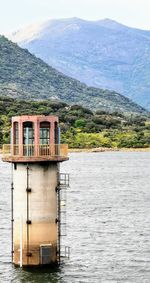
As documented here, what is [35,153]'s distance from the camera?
2152 inches

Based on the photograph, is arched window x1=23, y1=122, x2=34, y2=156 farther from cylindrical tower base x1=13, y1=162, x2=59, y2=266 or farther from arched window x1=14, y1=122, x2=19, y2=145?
cylindrical tower base x1=13, y1=162, x2=59, y2=266

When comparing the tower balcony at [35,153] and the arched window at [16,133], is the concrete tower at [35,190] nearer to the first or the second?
the tower balcony at [35,153]

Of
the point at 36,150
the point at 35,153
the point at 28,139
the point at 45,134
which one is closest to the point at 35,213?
the point at 35,153

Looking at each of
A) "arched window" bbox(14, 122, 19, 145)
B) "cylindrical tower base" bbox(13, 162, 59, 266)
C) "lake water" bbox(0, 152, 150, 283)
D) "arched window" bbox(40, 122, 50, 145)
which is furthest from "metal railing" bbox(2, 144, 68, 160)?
"lake water" bbox(0, 152, 150, 283)

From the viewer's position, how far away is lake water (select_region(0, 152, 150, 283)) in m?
55.3

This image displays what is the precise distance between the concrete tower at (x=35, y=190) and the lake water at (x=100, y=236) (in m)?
1.65

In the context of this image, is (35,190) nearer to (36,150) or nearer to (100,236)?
(36,150)

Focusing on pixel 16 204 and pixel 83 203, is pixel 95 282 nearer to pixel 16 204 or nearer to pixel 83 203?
pixel 16 204

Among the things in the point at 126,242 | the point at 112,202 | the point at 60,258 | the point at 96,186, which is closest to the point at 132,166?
the point at 96,186

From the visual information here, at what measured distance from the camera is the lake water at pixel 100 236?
182ft

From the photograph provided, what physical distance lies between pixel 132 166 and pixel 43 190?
13618cm

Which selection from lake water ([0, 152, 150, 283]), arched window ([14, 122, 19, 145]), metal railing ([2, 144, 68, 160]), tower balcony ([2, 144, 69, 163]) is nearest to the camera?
tower balcony ([2, 144, 69, 163])

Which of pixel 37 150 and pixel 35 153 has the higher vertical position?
pixel 37 150

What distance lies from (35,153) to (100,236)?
20624 mm
